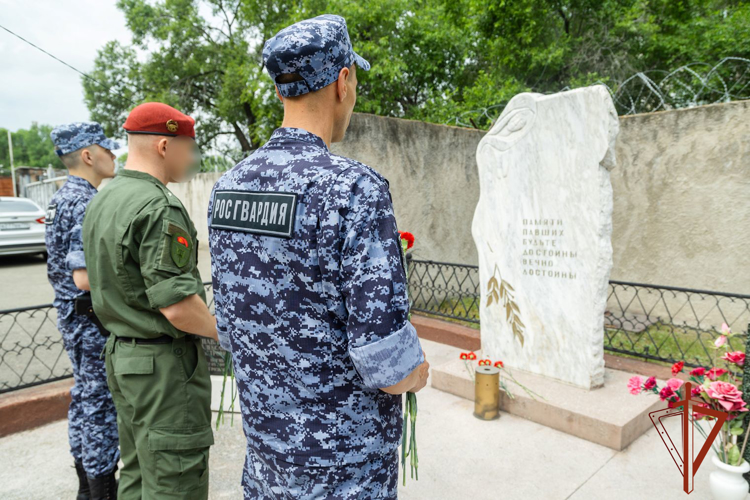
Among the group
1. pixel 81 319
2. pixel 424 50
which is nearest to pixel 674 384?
pixel 81 319

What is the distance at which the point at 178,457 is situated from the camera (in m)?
1.62

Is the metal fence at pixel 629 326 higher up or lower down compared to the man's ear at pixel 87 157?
lower down

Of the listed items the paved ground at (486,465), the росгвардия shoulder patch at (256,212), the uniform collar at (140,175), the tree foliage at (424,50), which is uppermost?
the tree foliage at (424,50)

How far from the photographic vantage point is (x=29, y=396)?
310cm

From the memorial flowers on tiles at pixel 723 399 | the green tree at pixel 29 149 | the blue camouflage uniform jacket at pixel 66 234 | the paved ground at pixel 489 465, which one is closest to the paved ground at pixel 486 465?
the paved ground at pixel 489 465

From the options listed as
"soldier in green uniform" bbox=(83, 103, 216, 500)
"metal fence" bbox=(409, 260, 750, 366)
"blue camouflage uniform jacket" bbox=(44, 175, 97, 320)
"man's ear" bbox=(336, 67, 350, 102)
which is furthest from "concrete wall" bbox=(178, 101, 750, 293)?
"man's ear" bbox=(336, 67, 350, 102)

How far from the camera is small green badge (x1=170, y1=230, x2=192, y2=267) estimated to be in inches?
63.5

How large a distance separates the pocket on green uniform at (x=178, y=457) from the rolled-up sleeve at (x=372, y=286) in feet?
3.10

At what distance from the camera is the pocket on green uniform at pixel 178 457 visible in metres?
1.58

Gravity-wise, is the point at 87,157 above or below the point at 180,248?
above

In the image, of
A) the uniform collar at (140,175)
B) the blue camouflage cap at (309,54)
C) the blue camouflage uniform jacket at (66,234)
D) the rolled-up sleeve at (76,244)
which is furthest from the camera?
the blue camouflage uniform jacket at (66,234)

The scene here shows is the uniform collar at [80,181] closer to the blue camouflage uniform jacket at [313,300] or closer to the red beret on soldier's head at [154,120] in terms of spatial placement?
the red beret on soldier's head at [154,120]

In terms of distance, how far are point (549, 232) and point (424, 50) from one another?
12.0 meters

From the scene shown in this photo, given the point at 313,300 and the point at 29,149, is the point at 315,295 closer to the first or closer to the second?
the point at 313,300
